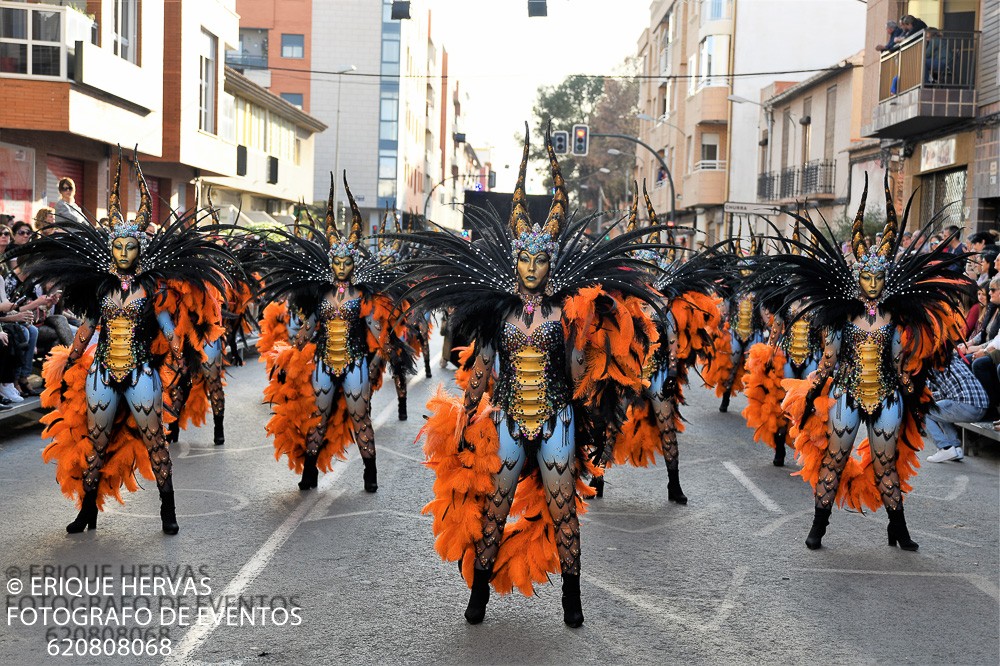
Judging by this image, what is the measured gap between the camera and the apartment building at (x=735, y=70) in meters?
43.5

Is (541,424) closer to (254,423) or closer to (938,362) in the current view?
(938,362)

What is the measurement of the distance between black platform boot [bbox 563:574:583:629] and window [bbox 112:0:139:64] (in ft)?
66.8

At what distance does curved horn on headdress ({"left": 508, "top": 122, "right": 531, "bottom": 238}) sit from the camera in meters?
5.63

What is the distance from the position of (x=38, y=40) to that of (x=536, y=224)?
17.3m

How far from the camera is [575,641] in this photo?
5.23 m

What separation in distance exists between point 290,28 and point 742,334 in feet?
173

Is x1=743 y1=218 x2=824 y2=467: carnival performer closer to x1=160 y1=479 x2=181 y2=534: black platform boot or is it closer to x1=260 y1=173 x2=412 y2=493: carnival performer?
x1=260 y1=173 x2=412 y2=493: carnival performer

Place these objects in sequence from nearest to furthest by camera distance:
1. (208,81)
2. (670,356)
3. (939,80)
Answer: (670,356), (939,80), (208,81)

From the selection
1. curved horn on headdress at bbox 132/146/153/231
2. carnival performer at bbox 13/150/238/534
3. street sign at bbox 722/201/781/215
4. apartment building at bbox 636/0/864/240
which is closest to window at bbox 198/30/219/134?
street sign at bbox 722/201/781/215

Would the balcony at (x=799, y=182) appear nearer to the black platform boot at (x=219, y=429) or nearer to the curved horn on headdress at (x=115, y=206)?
the black platform boot at (x=219, y=429)

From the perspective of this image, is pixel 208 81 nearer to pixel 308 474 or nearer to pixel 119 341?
pixel 308 474

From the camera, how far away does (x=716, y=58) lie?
45.2m

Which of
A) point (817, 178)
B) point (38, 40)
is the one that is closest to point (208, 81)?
point (38, 40)

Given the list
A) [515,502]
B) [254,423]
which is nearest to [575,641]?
[515,502]
